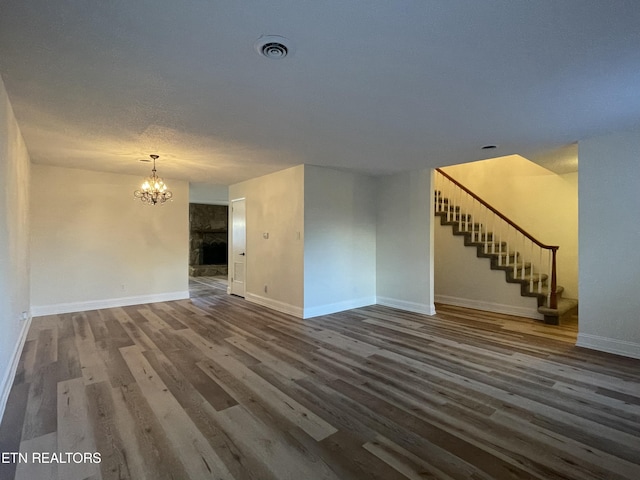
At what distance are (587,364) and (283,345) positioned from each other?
3.23 m

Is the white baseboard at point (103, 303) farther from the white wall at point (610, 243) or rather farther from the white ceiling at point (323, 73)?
the white wall at point (610, 243)

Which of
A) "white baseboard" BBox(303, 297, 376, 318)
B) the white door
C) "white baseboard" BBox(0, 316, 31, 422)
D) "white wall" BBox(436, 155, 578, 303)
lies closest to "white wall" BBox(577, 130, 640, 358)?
"white wall" BBox(436, 155, 578, 303)

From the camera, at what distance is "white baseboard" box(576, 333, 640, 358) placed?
340 centimetres

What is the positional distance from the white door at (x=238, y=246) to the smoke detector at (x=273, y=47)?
4888mm

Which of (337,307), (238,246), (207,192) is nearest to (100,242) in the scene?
(238,246)

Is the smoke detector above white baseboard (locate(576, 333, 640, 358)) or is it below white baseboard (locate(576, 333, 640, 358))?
above

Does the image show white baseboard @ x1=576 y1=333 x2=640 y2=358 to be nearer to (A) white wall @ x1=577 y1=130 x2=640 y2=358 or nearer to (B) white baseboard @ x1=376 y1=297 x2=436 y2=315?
(A) white wall @ x1=577 y1=130 x2=640 y2=358

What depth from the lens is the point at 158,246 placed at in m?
6.31

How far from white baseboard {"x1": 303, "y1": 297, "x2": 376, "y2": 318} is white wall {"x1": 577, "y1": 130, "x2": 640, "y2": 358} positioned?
317cm

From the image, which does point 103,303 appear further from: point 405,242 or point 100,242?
point 405,242

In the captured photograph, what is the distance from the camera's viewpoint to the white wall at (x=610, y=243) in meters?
3.43

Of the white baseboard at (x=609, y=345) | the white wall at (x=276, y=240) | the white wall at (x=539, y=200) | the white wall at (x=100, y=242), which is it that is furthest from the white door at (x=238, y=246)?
the white baseboard at (x=609, y=345)

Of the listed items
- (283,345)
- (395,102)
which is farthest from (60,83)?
(283,345)

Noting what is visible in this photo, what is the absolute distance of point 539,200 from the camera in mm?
6062
